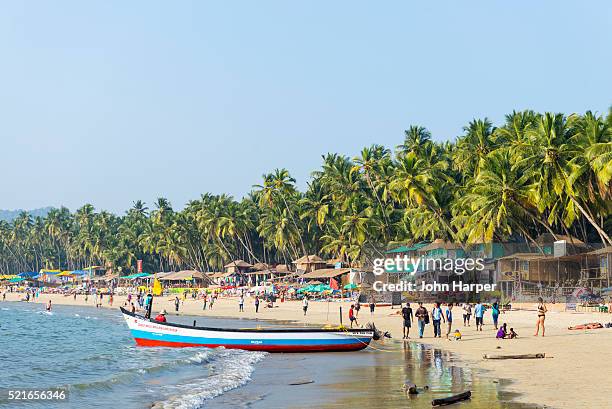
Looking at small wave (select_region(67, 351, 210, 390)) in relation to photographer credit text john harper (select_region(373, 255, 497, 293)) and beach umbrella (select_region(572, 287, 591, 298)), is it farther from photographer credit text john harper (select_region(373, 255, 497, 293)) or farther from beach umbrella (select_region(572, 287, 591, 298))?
beach umbrella (select_region(572, 287, 591, 298))

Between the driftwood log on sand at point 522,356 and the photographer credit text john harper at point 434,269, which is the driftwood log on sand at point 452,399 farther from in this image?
the photographer credit text john harper at point 434,269

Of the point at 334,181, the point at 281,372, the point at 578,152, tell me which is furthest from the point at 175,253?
the point at 281,372

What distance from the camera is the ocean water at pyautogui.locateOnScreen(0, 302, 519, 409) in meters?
19.7

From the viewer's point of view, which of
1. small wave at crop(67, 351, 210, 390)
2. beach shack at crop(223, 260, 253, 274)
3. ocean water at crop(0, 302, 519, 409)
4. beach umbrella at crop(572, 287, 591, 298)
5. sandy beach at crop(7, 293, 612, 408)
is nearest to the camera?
sandy beach at crop(7, 293, 612, 408)

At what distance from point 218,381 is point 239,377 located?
73cm

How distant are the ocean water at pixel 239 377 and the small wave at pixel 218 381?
4 cm

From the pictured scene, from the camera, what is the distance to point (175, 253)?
5167 inches

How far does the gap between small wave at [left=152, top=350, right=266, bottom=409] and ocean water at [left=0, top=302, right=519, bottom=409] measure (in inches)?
1.5

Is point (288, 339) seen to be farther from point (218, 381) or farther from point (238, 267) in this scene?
point (238, 267)

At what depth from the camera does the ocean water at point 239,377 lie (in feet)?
64.7

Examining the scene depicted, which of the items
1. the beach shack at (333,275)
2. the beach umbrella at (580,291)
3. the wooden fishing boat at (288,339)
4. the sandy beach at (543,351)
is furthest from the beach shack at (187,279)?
the wooden fishing boat at (288,339)

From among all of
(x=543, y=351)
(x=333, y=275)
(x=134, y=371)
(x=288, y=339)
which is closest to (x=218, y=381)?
(x=134, y=371)

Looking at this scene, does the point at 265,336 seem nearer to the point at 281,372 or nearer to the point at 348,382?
the point at 281,372

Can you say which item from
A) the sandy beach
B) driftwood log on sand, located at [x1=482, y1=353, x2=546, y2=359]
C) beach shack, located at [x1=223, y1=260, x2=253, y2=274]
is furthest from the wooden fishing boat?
beach shack, located at [x1=223, y1=260, x2=253, y2=274]
